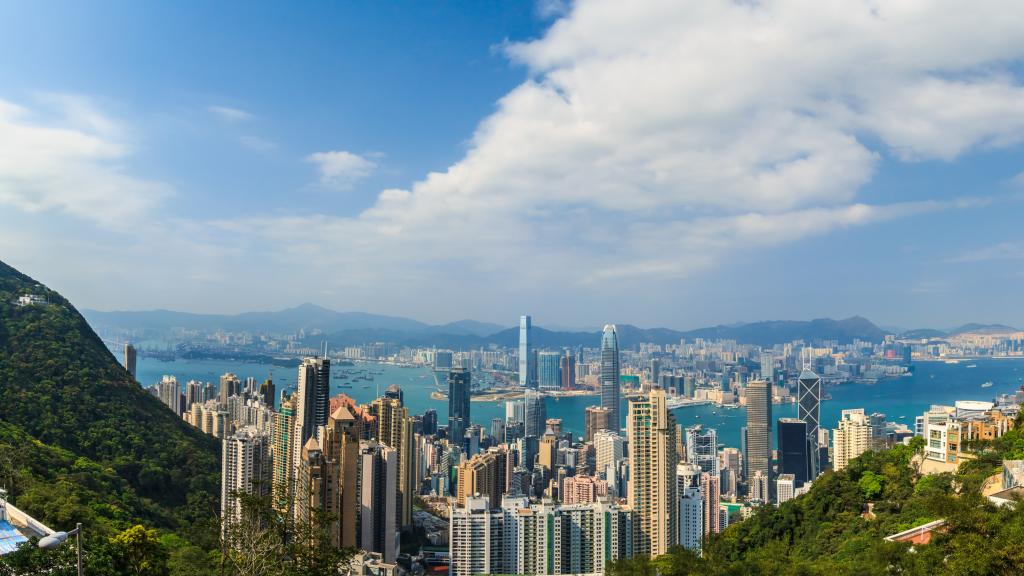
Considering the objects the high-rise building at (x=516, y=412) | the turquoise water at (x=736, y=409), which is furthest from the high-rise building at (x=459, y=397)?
the high-rise building at (x=516, y=412)

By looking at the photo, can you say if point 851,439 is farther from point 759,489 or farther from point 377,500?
point 377,500

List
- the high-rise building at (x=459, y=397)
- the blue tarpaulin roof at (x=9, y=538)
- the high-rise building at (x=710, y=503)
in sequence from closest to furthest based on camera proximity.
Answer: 1. the blue tarpaulin roof at (x=9, y=538)
2. the high-rise building at (x=710, y=503)
3. the high-rise building at (x=459, y=397)

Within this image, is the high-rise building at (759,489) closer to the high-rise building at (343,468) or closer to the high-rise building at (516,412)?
the high-rise building at (516,412)

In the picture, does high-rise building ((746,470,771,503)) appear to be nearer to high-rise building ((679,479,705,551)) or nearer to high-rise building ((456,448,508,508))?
high-rise building ((456,448,508,508))

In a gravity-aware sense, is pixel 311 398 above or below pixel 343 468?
above

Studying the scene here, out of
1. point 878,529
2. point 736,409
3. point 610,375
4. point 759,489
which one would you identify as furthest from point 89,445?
point 736,409
